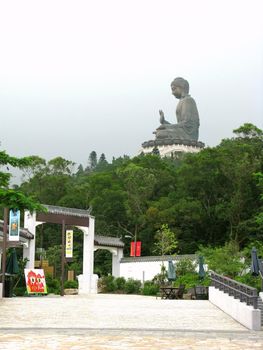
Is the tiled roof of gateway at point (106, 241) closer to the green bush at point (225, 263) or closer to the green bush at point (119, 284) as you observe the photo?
the green bush at point (119, 284)

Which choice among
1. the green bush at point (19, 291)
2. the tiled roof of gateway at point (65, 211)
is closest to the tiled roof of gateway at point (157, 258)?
the tiled roof of gateway at point (65, 211)

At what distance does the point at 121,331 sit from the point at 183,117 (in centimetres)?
7922

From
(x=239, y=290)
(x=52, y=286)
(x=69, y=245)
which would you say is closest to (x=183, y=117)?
(x=69, y=245)

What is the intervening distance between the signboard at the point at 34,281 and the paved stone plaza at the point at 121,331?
10.2 metres

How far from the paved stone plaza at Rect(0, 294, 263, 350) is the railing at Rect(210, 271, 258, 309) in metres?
0.55

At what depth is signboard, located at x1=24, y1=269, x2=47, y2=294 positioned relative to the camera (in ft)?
81.1

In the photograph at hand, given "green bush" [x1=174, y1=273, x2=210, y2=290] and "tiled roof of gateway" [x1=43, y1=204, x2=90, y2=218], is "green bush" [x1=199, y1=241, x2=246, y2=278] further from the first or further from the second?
"tiled roof of gateway" [x1=43, y1=204, x2=90, y2=218]

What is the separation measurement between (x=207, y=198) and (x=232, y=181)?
275 cm

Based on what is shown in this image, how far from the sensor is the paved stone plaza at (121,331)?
8656 mm

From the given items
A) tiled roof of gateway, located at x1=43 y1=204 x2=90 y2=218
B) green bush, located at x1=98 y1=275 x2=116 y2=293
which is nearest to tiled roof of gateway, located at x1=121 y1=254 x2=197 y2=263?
green bush, located at x1=98 y1=275 x2=116 y2=293

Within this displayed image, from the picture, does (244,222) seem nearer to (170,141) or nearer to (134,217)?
(134,217)

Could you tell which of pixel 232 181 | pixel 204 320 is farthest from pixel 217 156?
pixel 204 320

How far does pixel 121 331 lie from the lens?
1033 centimetres

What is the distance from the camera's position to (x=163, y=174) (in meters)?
53.7
